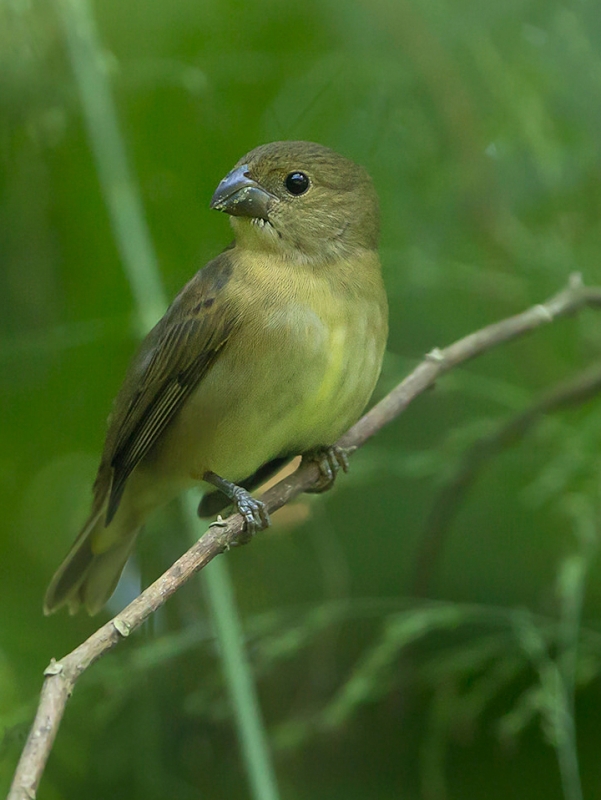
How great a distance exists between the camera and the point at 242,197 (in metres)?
2.56

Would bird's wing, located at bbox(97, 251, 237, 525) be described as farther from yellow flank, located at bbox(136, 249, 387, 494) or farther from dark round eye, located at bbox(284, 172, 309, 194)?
dark round eye, located at bbox(284, 172, 309, 194)

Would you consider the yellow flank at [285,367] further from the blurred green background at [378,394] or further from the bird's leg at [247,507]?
the blurred green background at [378,394]

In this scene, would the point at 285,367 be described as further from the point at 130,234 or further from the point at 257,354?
the point at 130,234

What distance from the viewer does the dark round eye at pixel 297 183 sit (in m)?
2.66

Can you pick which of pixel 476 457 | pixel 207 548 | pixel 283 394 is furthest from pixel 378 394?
pixel 207 548

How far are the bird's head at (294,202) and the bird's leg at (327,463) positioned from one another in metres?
0.48

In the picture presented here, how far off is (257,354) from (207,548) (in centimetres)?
77

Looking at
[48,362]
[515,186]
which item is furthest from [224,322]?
[515,186]

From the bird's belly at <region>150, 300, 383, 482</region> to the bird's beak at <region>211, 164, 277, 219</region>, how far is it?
327mm

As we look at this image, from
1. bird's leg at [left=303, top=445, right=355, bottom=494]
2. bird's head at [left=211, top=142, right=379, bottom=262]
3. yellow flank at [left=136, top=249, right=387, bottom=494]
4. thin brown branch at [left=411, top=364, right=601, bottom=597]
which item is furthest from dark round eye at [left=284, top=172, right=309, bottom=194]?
thin brown branch at [left=411, top=364, right=601, bottom=597]

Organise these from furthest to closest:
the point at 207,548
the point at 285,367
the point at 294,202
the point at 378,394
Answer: the point at 378,394 < the point at 294,202 < the point at 285,367 < the point at 207,548

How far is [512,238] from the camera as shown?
3.25 metres

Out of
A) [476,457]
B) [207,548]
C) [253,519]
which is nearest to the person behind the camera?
[207,548]

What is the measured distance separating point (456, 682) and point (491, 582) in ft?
1.06
